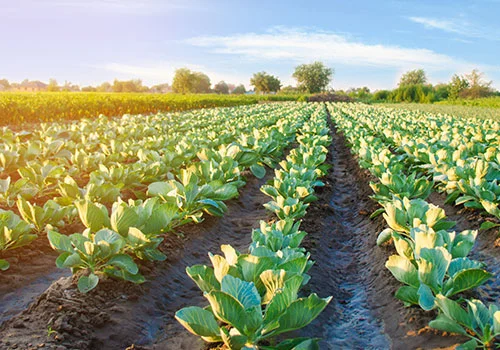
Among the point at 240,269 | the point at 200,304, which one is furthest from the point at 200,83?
the point at 240,269

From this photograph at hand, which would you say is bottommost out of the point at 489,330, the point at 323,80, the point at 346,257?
the point at 346,257

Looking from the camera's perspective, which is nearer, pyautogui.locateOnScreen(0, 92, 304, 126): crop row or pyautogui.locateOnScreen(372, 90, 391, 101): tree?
pyautogui.locateOnScreen(0, 92, 304, 126): crop row

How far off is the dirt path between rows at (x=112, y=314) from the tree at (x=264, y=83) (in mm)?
82780

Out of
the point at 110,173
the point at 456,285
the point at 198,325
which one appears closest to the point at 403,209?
the point at 456,285

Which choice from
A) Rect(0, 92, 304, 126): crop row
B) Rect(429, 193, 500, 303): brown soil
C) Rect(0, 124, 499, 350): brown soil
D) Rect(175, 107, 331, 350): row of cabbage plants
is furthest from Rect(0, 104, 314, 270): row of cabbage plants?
Rect(0, 92, 304, 126): crop row

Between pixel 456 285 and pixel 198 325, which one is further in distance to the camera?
pixel 456 285

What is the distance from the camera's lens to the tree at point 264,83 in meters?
84.4

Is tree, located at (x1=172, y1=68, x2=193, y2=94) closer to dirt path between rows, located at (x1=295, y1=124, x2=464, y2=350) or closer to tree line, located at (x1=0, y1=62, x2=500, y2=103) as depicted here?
tree line, located at (x1=0, y1=62, x2=500, y2=103)

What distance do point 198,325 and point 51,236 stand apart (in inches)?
50.6

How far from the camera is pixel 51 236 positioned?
2.72 metres

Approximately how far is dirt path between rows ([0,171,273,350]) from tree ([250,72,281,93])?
272 feet

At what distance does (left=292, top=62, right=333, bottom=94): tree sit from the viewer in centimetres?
8081

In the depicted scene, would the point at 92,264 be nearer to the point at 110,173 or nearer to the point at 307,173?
the point at 110,173

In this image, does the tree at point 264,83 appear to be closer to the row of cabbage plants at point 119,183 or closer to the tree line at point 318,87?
the tree line at point 318,87
